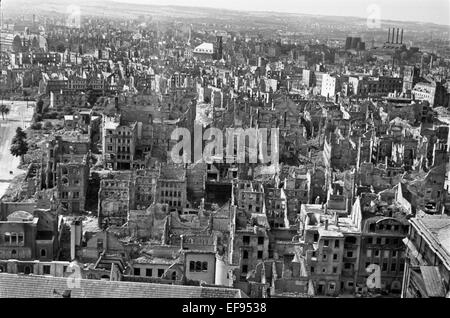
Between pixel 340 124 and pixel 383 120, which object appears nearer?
pixel 340 124

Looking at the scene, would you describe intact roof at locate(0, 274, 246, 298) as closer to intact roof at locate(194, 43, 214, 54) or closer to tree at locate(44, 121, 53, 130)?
tree at locate(44, 121, 53, 130)

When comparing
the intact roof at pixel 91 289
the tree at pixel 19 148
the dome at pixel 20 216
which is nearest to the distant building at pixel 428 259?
the intact roof at pixel 91 289

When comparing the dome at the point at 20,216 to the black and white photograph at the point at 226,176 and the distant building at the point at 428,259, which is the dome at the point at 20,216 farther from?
the distant building at the point at 428,259

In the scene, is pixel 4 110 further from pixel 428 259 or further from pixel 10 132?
pixel 428 259

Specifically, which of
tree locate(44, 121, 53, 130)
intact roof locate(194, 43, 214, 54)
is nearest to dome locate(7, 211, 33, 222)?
tree locate(44, 121, 53, 130)
